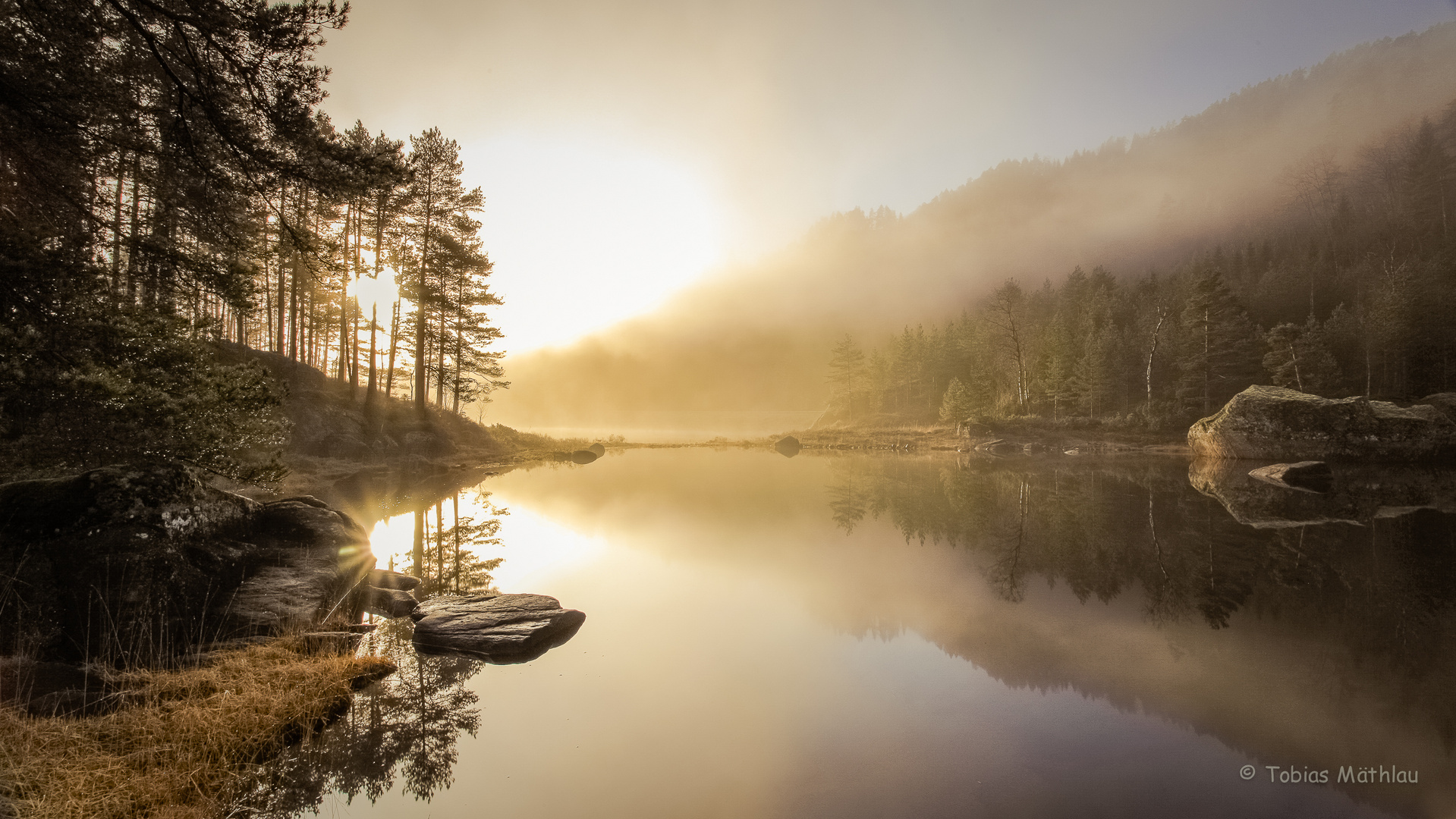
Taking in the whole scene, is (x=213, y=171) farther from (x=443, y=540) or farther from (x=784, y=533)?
(x=784, y=533)

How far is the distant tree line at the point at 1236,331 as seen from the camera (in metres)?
45.3

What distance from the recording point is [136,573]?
694 centimetres

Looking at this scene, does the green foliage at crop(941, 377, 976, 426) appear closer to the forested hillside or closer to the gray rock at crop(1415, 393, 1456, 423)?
the forested hillside

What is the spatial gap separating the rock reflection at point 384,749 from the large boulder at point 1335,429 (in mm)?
43373

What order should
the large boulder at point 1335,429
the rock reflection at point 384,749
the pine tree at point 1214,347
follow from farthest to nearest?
the pine tree at point 1214,347
the large boulder at point 1335,429
the rock reflection at point 384,749

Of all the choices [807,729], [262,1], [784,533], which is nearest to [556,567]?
[784,533]

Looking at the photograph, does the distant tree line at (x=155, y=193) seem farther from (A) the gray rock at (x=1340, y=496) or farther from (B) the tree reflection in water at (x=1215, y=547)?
(A) the gray rock at (x=1340, y=496)

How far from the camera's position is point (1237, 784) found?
4.57 m

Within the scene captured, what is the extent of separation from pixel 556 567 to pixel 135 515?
262 inches

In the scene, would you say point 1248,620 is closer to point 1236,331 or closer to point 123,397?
point 123,397

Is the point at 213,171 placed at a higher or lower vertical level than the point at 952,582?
higher

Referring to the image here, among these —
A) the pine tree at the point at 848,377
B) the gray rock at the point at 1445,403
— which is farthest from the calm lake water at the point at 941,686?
the pine tree at the point at 848,377

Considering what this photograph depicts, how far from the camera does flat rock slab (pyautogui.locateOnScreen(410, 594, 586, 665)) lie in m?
7.61

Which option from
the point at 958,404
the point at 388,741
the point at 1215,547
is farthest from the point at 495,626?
the point at 958,404
